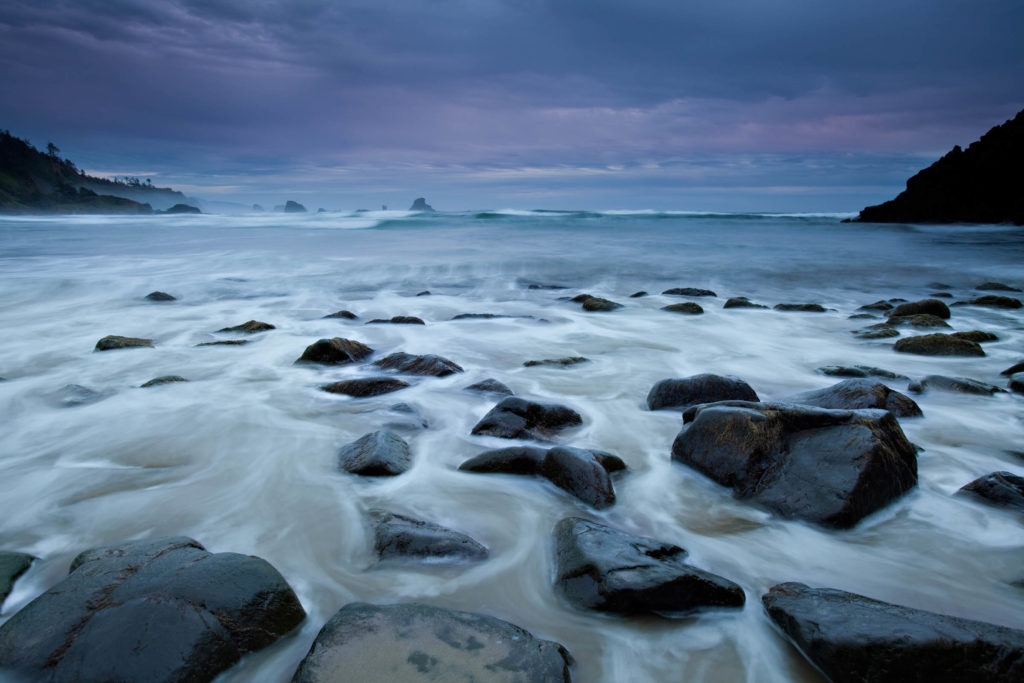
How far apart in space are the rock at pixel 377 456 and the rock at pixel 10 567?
1378mm

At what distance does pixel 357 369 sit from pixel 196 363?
1727 millimetres

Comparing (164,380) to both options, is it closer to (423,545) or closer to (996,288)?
(423,545)

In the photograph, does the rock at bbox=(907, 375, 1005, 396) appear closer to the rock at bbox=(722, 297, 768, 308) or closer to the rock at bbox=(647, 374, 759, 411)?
the rock at bbox=(647, 374, 759, 411)

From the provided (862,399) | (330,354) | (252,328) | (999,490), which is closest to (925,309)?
(862,399)

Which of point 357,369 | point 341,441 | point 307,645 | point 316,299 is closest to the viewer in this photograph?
point 307,645

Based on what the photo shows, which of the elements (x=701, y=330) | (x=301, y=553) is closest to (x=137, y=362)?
(x=301, y=553)

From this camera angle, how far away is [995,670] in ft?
5.07

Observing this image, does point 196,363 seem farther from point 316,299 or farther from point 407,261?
point 407,261

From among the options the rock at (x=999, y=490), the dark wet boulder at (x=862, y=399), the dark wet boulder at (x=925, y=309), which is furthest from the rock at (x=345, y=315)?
the dark wet boulder at (x=925, y=309)

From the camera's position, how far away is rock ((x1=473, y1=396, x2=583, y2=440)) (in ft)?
12.0

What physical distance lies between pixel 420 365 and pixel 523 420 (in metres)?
1.73

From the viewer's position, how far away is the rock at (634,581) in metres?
1.96

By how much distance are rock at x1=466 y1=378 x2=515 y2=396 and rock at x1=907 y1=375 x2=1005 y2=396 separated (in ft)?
10.7

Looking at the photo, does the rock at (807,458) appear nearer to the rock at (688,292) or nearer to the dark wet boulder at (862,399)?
the dark wet boulder at (862,399)
